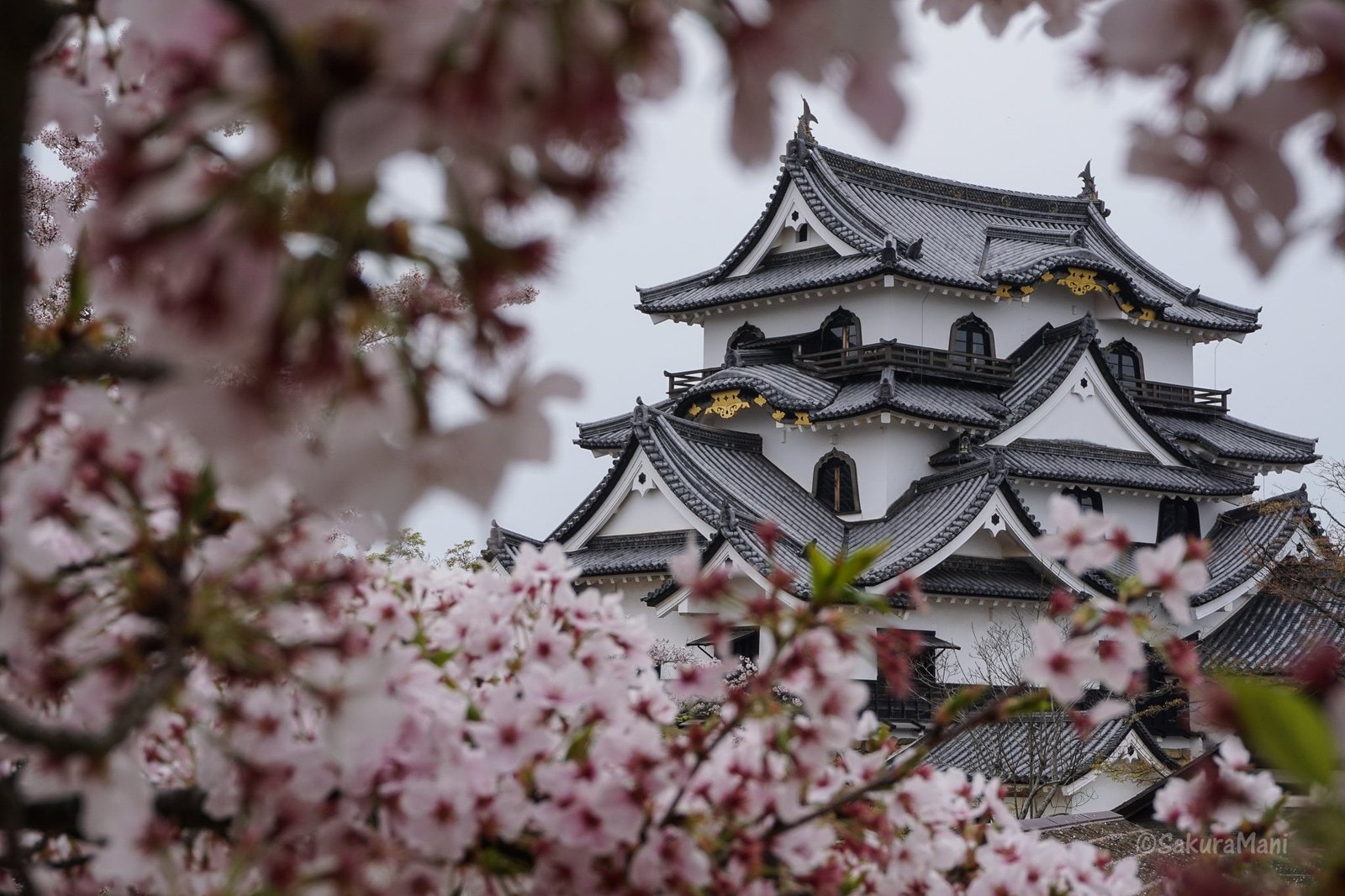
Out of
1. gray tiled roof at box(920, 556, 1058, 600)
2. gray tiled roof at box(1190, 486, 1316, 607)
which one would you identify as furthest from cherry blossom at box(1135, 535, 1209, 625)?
Answer: gray tiled roof at box(1190, 486, 1316, 607)

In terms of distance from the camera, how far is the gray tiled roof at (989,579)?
18.1 m

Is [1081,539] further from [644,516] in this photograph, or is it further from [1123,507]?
[1123,507]

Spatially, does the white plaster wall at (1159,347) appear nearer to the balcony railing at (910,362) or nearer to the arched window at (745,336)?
the balcony railing at (910,362)

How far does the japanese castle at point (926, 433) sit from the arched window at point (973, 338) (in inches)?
1.5

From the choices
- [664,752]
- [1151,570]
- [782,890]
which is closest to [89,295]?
[664,752]

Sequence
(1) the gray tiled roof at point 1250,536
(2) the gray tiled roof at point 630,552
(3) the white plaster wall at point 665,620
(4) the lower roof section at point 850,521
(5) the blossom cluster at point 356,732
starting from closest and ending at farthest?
(5) the blossom cluster at point 356,732
(4) the lower roof section at point 850,521
(2) the gray tiled roof at point 630,552
(3) the white plaster wall at point 665,620
(1) the gray tiled roof at point 1250,536

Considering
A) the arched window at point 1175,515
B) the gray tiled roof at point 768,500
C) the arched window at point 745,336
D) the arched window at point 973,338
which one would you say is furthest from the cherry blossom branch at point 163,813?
the arched window at point 1175,515

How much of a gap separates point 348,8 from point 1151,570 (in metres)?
1.52

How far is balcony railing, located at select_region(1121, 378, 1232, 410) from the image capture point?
2277cm

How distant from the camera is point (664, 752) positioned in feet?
5.68

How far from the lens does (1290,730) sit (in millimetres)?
779

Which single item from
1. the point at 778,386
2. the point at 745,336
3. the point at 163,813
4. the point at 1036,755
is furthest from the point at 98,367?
the point at 745,336

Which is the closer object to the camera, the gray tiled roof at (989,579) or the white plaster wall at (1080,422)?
the gray tiled roof at (989,579)

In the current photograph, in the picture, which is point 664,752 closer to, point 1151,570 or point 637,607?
point 1151,570
